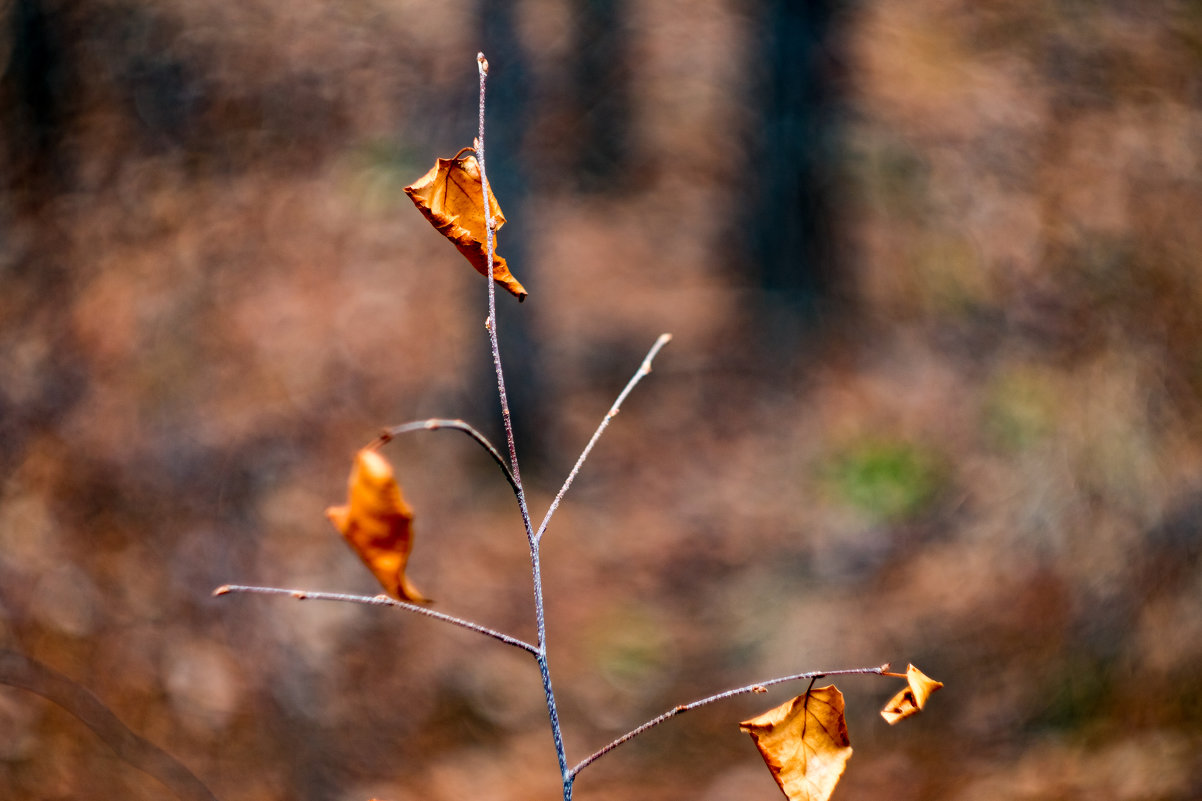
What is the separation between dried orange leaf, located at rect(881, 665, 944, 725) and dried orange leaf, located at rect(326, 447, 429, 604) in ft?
0.98

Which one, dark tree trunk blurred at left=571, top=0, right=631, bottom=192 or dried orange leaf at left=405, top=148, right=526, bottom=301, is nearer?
dried orange leaf at left=405, top=148, right=526, bottom=301

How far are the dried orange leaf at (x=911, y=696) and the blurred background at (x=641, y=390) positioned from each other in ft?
1.87

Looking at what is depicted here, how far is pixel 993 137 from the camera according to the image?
106 cm

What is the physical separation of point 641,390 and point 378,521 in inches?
28.3

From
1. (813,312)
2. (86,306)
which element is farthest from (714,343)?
(86,306)

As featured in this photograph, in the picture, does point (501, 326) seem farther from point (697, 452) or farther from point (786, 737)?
point (786, 737)

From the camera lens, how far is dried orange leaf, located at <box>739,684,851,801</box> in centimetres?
50

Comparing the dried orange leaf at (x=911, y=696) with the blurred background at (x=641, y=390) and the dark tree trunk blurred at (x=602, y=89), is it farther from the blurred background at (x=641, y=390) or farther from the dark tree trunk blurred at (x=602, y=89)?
the dark tree trunk blurred at (x=602, y=89)

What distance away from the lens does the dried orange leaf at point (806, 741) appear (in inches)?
19.5

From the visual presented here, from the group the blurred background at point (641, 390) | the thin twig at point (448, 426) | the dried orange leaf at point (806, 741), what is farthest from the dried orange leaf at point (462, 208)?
the blurred background at point (641, 390)

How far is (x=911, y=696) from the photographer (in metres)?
0.49

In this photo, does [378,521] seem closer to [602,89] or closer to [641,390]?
[641,390]

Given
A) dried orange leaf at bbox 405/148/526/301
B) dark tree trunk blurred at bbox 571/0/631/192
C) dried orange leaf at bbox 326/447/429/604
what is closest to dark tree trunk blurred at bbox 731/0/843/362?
dark tree trunk blurred at bbox 571/0/631/192

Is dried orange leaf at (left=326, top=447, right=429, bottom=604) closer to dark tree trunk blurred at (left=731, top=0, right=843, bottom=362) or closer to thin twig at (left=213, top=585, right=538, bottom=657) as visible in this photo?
thin twig at (left=213, top=585, right=538, bottom=657)
